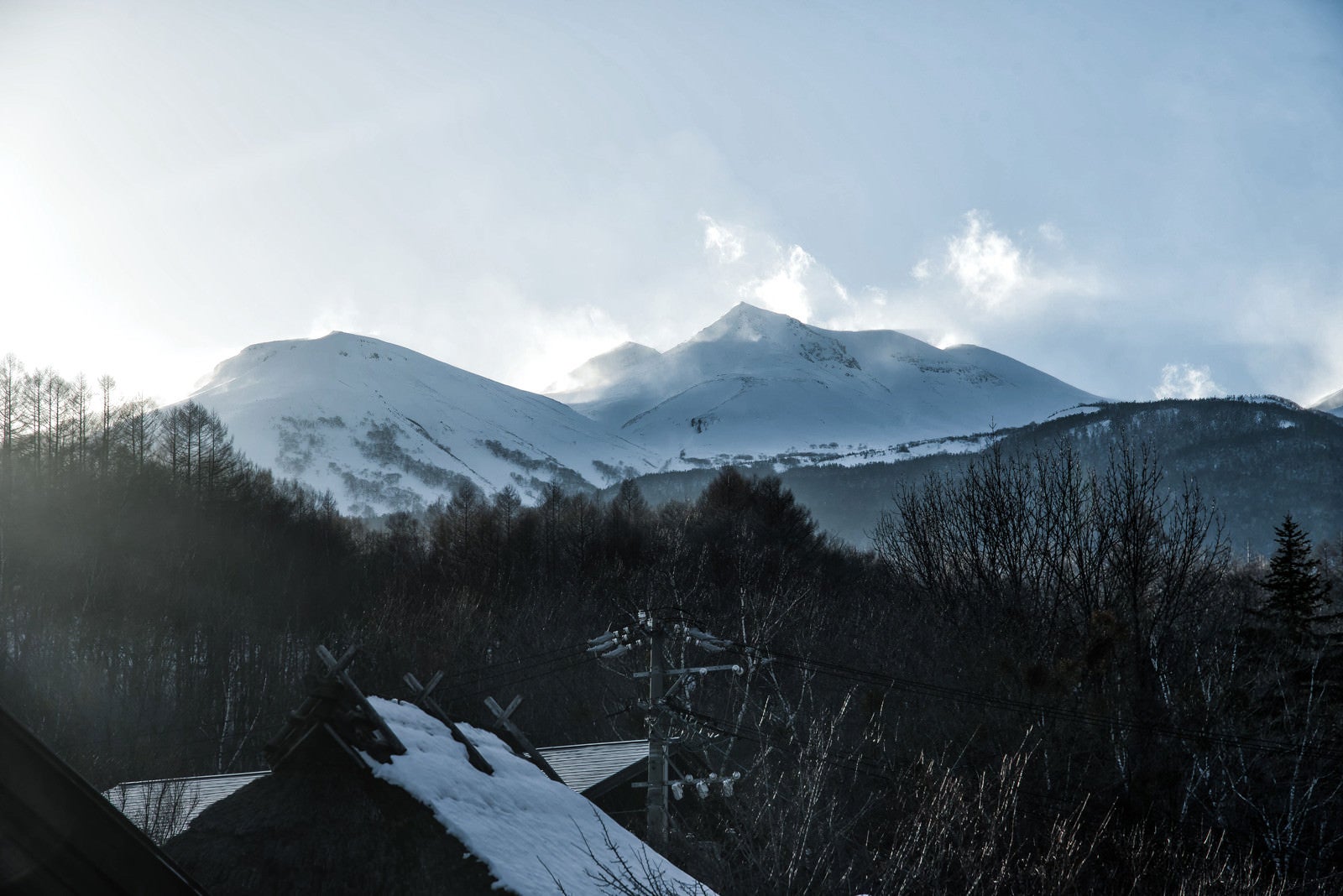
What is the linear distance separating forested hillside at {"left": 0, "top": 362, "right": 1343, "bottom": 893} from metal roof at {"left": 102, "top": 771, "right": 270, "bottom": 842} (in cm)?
682

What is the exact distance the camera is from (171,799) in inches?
683

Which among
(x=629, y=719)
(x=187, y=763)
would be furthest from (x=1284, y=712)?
(x=187, y=763)

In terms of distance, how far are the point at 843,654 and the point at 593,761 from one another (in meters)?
20.4

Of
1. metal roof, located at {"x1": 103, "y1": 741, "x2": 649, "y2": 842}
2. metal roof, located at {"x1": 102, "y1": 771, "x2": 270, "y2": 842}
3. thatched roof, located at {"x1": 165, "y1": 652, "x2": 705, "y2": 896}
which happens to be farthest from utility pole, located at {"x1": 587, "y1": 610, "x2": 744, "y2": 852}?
thatched roof, located at {"x1": 165, "y1": 652, "x2": 705, "y2": 896}

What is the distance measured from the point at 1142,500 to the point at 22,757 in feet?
101

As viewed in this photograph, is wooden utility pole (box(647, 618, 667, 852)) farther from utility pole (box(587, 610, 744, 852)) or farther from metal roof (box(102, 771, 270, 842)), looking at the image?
metal roof (box(102, 771, 270, 842))

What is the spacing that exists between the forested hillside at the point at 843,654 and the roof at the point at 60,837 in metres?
7.85

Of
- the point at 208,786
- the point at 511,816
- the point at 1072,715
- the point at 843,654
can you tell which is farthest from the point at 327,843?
the point at 843,654

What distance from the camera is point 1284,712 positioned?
24000 mm

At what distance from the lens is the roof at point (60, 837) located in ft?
6.03

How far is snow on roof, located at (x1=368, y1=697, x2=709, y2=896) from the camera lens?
8570mm

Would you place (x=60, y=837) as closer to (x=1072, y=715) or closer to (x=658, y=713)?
(x=658, y=713)

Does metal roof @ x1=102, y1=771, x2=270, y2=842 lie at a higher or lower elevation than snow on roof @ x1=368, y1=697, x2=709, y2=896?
lower

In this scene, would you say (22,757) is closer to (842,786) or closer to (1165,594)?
(842,786)
